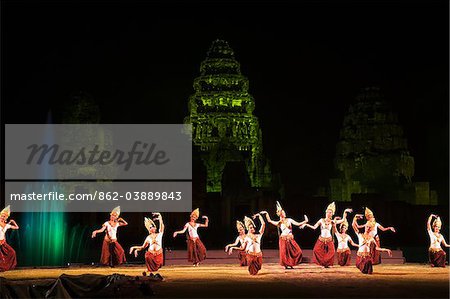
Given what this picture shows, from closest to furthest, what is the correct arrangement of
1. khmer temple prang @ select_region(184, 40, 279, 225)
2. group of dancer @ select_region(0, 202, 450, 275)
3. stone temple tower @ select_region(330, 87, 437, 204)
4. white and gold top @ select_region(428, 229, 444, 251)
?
1. group of dancer @ select_region(0, 202, 450, 275)
2. white and gold top @ select_region(428, 229, 444, 251)
3. khmer temple prang @ select_region(184, 40, 279, 225)
4. stone temple tower @ select_region(330, 87, 437, 204)

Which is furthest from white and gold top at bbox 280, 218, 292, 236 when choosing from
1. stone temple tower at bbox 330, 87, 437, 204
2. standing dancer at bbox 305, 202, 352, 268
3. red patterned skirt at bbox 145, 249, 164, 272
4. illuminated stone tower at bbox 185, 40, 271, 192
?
stone temple tower at bbox 330, 87, 437, 204

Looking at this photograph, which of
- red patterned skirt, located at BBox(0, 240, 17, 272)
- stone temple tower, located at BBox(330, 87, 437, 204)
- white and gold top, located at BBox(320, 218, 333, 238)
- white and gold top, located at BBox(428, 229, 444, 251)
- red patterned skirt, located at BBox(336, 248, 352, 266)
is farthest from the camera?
stone temple tower, located at BBox(330, 87, 437, 204)

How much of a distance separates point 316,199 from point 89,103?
77.8ft

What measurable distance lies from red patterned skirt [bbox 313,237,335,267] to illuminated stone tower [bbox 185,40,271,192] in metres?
25.6

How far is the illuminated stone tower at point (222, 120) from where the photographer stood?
46250mm

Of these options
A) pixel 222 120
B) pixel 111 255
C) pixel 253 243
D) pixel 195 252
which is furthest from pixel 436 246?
pixel 222 120

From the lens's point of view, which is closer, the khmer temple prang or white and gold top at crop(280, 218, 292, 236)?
white and gold top at crop(280, 218, 292, 236)

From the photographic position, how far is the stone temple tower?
4853 cm

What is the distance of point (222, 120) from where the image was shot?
46594 millimetres

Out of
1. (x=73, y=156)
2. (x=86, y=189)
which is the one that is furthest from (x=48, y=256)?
(x=73, y=156)

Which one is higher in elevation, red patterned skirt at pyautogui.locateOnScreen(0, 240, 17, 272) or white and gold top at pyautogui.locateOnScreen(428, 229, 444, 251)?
white and gold top at pyautogui.locateOnScreen(428, 229, 444, 251)

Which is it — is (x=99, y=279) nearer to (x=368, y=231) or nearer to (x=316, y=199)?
(x=368, y=231)

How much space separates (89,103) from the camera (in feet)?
165

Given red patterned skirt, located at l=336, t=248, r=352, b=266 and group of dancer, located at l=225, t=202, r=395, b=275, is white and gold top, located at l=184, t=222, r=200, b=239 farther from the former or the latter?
red patterned skirt, located at l=336, t=248, r=352, b=266
